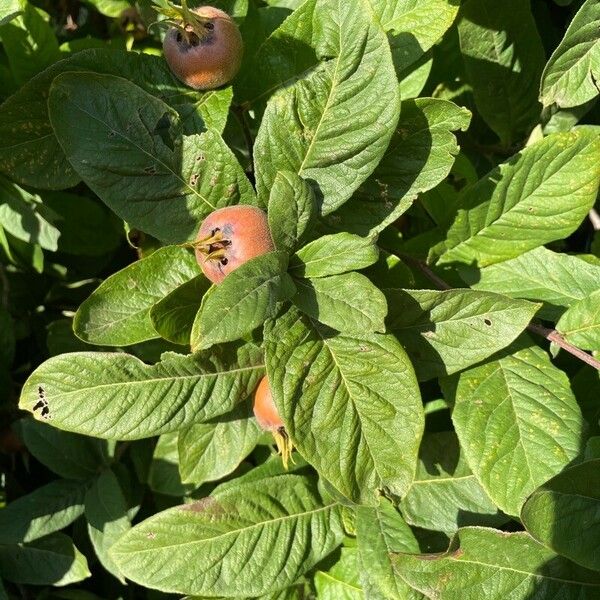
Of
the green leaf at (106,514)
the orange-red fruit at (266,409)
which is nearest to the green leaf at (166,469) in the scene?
the green leaf at (106,514)

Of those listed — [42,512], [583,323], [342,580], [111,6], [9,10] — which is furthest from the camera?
[42,512]

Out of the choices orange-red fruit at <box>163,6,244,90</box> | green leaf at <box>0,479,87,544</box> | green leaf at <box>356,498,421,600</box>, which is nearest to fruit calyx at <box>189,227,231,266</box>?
orange-red fruit at <box>163,6,244,90</box>

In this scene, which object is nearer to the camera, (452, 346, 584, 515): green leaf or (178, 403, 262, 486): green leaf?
(452, 346, 584, 515): green leaf

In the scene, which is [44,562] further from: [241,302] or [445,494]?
[241,302]

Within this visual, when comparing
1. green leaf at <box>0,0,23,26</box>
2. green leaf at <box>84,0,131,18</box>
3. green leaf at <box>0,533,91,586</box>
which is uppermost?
green leaf at <box>0,0,23,26</box>

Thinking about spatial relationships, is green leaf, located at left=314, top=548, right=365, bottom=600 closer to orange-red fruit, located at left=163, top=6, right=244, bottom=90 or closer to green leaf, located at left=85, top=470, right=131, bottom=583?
green leaf, located at left=85, top=470, right=131, bottom=583

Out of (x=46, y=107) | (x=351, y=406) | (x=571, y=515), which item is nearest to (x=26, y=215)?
(x=46, y=107)

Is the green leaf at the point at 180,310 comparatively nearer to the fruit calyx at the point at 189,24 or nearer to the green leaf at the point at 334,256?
the green leaf at the point at 334,256
